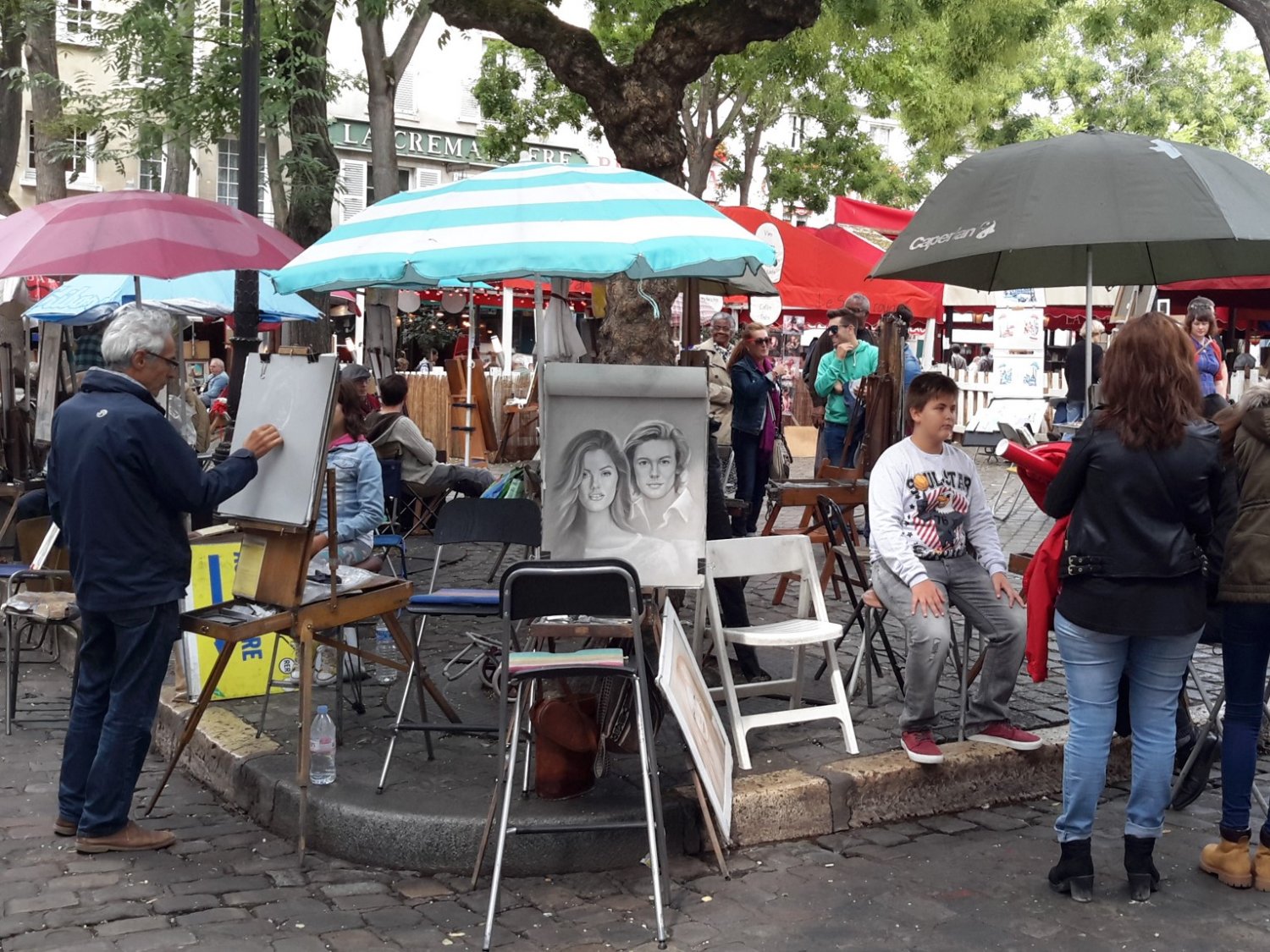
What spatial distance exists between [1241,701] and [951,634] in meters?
1.18

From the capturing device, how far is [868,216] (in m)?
15.1

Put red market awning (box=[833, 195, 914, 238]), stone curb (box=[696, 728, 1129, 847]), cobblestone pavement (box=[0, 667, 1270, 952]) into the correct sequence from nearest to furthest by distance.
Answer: cobblestone pavement (box=[0, 667, 1270, 952]) → stone curb (box=[696, 728, 1129, 847]) → red market awning (box=[833, 195, 914, 238])

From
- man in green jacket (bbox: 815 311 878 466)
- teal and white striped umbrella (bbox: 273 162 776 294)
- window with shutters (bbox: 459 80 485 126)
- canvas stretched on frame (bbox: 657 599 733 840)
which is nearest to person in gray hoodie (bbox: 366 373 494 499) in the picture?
man in green jacket (bbox: 815 311 878 466)

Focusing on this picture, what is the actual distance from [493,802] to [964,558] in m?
2.21

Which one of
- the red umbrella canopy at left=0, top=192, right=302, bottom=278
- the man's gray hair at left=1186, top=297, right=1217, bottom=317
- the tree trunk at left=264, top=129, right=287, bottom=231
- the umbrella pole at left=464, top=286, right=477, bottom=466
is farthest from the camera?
the umbrella pole at left=464, top=286, right=477, bottom=466

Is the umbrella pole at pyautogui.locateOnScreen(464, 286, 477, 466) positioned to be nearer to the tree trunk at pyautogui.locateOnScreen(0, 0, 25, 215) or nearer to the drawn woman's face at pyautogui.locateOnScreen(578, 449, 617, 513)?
the tree trunk at pyautogui.locateOnScreen(0, 0, 25, 215)

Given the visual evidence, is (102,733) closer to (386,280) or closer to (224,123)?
(386,280)

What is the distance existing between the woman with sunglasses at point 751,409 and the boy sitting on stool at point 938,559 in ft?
16.7

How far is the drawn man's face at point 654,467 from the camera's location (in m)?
5.47

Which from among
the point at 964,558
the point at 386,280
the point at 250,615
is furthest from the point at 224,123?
the point at 964,558

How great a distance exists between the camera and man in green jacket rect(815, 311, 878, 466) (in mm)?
→ 11344

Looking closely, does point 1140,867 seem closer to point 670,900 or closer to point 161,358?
point 670,900

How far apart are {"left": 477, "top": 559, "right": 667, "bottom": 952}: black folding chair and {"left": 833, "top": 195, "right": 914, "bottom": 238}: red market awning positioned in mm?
10711

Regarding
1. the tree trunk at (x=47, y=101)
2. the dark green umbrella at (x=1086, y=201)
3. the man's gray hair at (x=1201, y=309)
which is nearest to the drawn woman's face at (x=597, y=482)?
the dark green umbrella at (x=1086, y=201)
